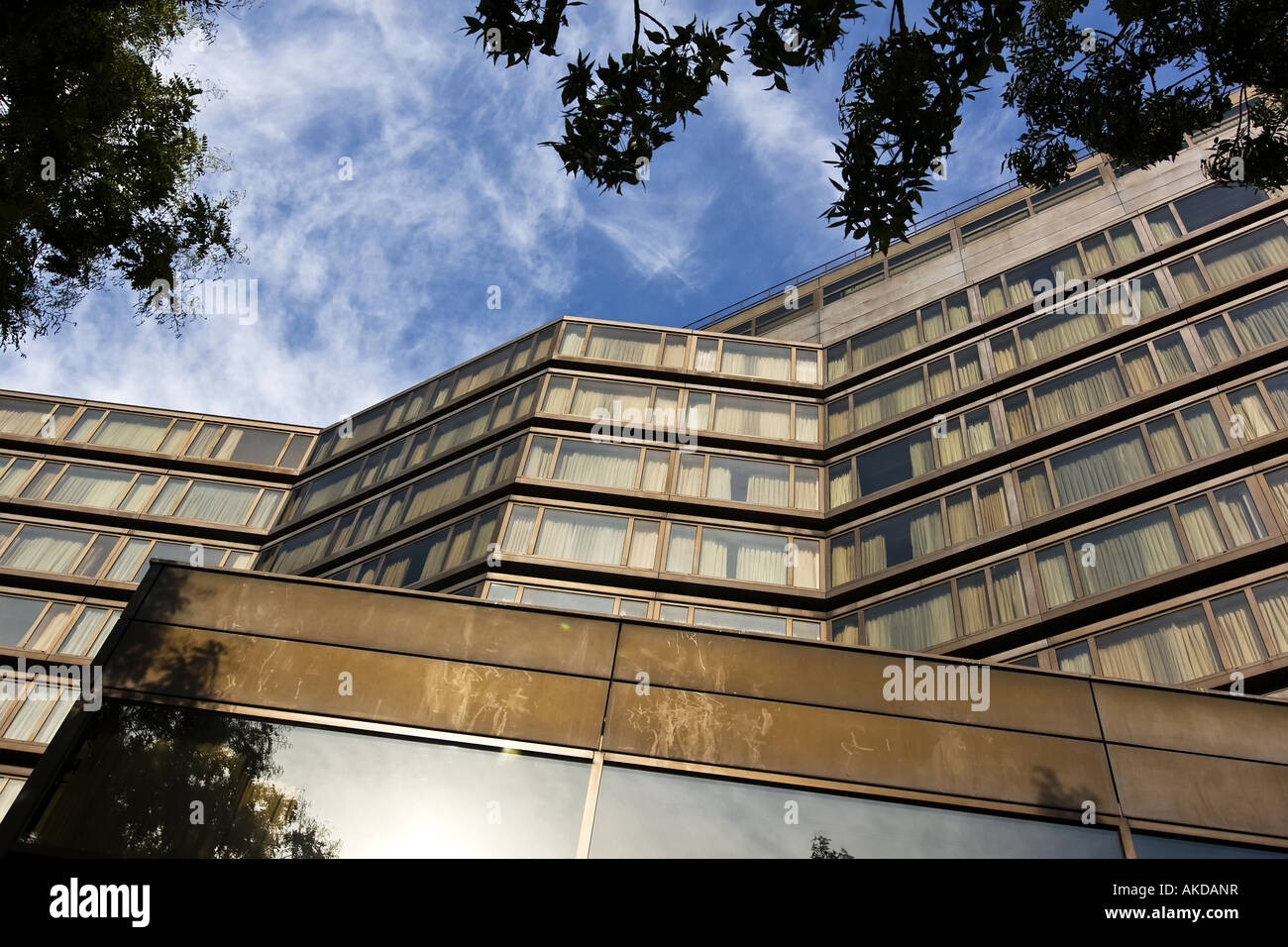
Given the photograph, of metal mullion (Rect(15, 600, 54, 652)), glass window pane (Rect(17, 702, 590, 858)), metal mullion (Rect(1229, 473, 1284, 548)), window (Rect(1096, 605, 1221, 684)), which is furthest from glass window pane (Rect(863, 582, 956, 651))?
metal mullion (Rect(15, 600, 54, 652))

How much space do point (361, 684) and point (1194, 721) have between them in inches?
373

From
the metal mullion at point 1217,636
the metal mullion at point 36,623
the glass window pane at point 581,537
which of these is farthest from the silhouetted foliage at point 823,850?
the metal mullion at point 36,623

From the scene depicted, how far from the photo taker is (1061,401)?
22.5m

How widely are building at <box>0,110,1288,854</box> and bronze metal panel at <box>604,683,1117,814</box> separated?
1.4 inches

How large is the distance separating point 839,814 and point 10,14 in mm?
14049

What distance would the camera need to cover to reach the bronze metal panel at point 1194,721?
1048 centimetres

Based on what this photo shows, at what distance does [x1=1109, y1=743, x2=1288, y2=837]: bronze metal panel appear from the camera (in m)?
9.90

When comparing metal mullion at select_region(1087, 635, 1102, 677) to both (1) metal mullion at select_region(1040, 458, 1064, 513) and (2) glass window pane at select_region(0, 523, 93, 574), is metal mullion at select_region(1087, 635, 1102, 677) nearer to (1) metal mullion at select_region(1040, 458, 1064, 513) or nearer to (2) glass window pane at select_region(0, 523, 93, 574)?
(1) metal mullion at select_region(1040, 458, 1064, 513)

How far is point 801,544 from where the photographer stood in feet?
78.0

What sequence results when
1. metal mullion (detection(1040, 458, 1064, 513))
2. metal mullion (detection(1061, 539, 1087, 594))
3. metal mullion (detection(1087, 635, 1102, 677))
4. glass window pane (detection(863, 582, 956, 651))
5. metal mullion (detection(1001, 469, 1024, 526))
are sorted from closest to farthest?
metal mullion (detection(1087, 635, 1102, 677)), metal mullion (detection(1061, 539, 1087, 594)), glass window pane (detection(863, 582, 956, 651)), metal mullion (detection(1040, 458, 1064, 513)), metal mullion (detection(1001, 469, 1024, 526))

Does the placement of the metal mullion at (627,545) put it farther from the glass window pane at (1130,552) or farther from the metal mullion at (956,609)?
the glass window pane at (1130,552)

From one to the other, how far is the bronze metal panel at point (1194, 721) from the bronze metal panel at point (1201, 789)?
14 centimetres
